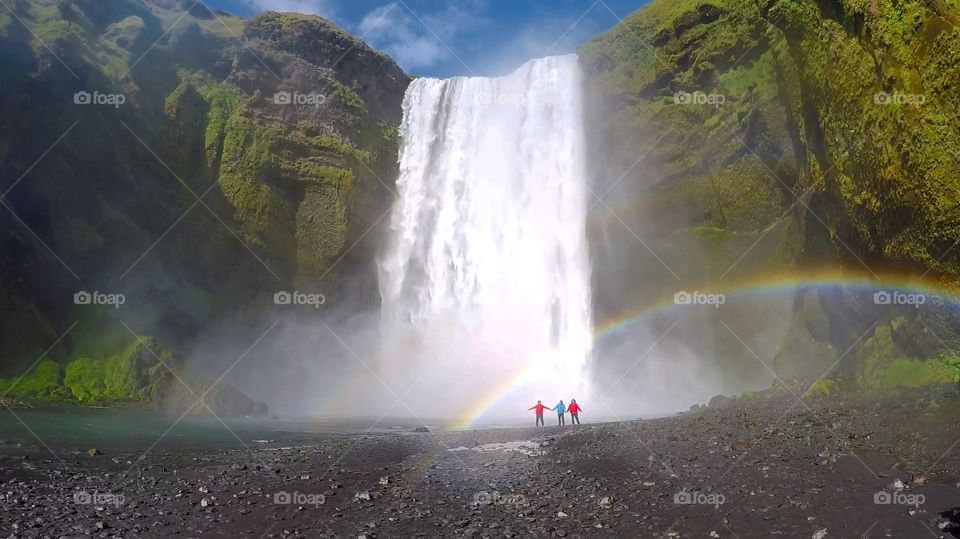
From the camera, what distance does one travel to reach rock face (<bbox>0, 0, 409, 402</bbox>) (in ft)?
127

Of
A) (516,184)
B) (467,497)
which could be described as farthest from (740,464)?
(516,184)

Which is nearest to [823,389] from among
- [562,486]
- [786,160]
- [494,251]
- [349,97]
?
[562,486]

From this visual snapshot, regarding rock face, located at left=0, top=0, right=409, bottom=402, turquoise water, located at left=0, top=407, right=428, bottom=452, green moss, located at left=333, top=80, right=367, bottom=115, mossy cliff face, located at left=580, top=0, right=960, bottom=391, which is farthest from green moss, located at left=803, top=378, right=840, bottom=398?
green moss, located at left=333, top=80, right=367, bottom=115

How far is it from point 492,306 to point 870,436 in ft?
103

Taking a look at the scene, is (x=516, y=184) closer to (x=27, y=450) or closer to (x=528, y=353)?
(x=528, y=353)

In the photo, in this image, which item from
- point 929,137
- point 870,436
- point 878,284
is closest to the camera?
point 870,436

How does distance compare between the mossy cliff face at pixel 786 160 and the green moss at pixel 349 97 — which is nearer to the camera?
the mossy cliff face at pixel 786 160

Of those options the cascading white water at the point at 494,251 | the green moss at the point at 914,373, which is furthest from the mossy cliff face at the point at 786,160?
the cascading white water at the point at 494,251

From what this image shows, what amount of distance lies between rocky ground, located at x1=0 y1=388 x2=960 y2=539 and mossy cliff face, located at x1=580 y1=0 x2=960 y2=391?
4.42m

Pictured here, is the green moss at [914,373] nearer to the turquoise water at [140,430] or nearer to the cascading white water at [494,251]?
the turquoise water at [140,430]

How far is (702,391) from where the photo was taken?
119ft

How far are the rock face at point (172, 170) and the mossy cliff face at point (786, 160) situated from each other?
64.5ft

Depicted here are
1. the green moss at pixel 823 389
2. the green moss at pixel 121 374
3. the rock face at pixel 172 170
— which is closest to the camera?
the green moss at pixel 823 389

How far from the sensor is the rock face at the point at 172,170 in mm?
38562
